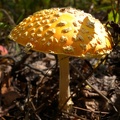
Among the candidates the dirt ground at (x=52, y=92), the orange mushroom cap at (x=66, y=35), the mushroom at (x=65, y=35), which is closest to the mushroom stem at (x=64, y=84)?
the dirt ground at (x=52, y=92)

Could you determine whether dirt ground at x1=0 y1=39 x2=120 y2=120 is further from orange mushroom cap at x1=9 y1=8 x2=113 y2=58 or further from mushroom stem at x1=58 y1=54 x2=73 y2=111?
orange mushroom cap at x1=9 y1=8 x2=113 y2=58

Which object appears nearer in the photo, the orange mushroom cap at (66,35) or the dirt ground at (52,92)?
the orange mushroom cap at (66,35)

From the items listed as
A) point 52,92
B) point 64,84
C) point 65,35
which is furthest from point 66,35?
Result: point 52,92

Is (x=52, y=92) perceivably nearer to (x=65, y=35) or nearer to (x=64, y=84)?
(x=64, y=84)

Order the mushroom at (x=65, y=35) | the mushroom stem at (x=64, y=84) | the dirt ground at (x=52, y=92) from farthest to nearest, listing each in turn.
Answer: the dirt ground at (x=52, y=92) → the mushroom stem at (x=64, y=84) → the mushroom at (x=65, y=35)

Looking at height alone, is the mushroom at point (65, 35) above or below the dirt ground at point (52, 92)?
above

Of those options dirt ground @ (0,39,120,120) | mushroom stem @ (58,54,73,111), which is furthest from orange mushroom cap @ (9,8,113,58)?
mushroom stem @ (58,54,73,111)

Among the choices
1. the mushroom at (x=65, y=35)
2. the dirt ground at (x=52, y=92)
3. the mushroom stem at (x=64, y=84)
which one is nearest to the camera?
the mushroom at (x=65, y=35)

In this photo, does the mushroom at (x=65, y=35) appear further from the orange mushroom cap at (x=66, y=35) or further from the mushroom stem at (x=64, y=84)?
the mushroom stem at (x=64, y=84)

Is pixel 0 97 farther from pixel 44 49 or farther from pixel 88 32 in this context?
pixel 88 32

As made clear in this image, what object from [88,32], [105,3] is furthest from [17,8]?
[88,32]
